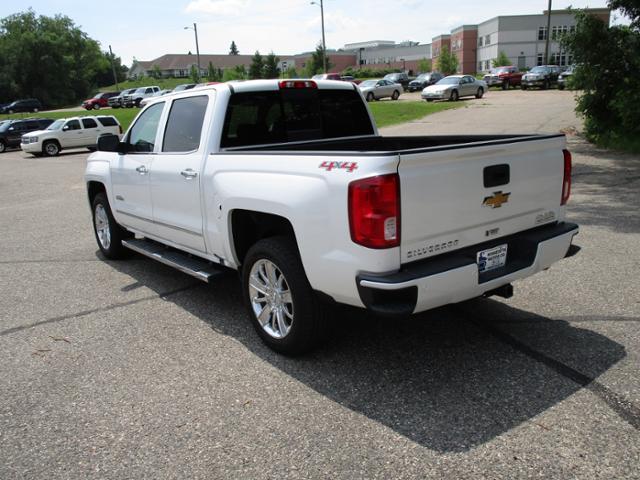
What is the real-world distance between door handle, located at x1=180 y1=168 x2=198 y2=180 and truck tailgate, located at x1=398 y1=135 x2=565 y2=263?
2.08m

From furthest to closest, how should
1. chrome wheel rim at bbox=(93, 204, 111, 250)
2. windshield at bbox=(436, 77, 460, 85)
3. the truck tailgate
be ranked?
1. windshield at bbox=(436, 77, 460, 85)
2. chrome wheel rim at bbox=(93, 204, 111, 250)
3. the truck tailgate

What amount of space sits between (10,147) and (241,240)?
3122cm

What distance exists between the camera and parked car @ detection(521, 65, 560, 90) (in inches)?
1641

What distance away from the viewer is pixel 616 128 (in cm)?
1483

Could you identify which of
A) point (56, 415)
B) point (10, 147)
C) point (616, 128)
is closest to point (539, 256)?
point (56, 415)

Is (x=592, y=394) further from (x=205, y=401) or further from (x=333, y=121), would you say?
(x=333, y=121)

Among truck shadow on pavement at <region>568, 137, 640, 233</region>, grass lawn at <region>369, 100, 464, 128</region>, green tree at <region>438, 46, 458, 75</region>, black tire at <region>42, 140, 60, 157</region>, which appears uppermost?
green tree at <region>438, 46, 458, 75</region>

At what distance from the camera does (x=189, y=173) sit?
4.66 metres

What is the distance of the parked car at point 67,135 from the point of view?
83.3 ft

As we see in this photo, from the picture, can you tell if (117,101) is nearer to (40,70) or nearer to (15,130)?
(15,130)

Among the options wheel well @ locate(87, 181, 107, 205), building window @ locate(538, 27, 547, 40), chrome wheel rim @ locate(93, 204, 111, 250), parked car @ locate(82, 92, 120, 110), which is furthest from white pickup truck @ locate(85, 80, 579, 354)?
building window @ locate(538, 27, 547, 40)

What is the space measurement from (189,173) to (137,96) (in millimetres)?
52679

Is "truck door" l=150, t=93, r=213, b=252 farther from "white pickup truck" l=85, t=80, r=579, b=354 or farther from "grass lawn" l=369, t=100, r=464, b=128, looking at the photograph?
"grass lawn" l=369, t=100, r=464, b=128

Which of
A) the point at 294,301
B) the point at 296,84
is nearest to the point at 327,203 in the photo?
the point at 294,301
